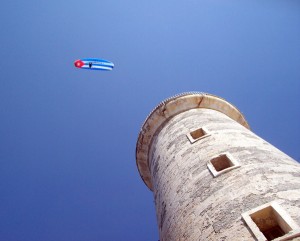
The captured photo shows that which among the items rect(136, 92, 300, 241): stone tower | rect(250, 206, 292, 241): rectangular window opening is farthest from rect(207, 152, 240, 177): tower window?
rect(250, 206, 292, 241): rectangular window opening

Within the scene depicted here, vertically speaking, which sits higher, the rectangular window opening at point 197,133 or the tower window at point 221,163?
the rectangular window opening at point 197,133

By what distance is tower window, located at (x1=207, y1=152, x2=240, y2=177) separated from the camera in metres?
7.81

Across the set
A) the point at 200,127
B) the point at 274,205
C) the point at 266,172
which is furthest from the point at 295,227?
the point at 200,127

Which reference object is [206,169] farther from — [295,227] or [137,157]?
[137,157]

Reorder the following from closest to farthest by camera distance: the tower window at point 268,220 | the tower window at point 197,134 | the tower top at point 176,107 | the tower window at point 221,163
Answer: the tower window at point 268,220, the tower window at point 221,163, the tower window at point 197,134, the tower top at point 176,107

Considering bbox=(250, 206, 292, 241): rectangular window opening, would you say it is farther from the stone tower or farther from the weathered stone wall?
the weathered stone wall

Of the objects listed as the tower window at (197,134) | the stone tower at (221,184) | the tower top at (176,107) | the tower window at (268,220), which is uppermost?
the tower top at (176,107)

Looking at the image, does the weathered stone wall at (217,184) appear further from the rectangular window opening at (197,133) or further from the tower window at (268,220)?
the rectangular window opening at (197,133)

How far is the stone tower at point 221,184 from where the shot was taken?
5.70 m

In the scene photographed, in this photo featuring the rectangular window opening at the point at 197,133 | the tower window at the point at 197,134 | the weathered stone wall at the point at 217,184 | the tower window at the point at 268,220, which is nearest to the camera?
the tower window at the point at 268,220

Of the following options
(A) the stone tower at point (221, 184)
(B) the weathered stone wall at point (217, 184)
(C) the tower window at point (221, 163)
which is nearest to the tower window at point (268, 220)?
(A) the stone tower at point (221, 184)

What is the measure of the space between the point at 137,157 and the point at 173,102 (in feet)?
11.8

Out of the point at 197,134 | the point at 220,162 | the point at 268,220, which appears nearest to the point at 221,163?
the point at 220,162

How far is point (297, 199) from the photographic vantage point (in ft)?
19.2
